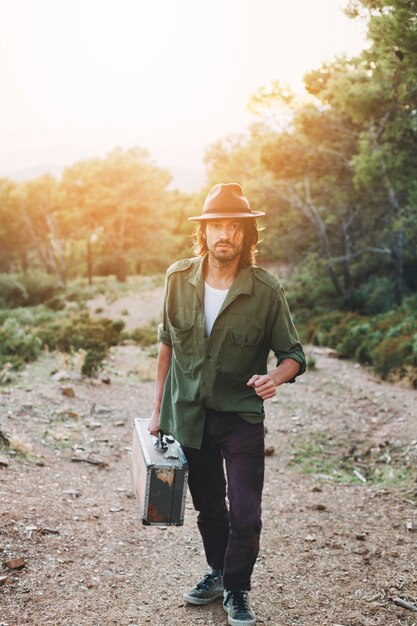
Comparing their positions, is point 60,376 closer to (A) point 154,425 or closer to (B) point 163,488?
(A) point 154,425

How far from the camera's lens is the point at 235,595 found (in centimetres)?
338

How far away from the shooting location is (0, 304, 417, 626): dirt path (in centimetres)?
363

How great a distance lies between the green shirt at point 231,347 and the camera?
3.24 meters

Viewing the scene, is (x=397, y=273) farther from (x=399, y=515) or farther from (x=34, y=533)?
(x=34, y=533)

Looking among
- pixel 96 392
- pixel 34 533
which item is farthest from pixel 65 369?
pixel 34 533

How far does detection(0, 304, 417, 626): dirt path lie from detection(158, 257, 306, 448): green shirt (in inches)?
47.1

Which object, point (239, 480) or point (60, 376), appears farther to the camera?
point (60, 376)

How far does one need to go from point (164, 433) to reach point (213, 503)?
0.48 m

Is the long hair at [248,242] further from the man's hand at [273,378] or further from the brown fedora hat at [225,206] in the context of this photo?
the man's hand at [273,378]

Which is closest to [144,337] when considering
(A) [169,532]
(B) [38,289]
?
(A) [169,532]

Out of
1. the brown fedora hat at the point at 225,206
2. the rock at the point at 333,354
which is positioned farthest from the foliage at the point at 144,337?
the brown fedora hat at the point at 225,206

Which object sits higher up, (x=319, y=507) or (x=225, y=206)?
(x=225, y=206)

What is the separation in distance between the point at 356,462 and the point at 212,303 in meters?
4.42

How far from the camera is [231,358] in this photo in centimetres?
325
